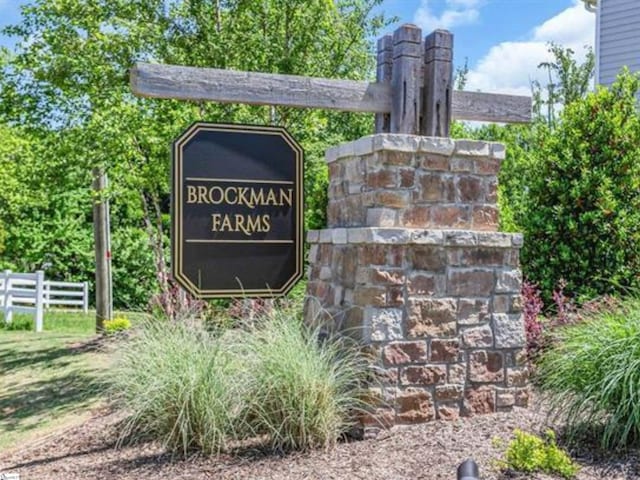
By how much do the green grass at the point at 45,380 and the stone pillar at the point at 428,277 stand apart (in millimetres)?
1848

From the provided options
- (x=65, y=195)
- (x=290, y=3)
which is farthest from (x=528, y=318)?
(x=65, y=195)

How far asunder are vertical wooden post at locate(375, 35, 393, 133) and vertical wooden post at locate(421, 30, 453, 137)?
25 cm

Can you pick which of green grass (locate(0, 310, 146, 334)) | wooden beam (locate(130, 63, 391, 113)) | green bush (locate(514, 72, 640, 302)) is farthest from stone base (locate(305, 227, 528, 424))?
green grass (locate(0, 310, 146, 334))

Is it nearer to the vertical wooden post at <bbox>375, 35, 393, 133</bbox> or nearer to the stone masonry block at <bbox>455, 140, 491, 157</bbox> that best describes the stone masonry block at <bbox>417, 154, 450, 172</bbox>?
the stone masonry block at <bbox>455, 140, 491, 157</bbox>

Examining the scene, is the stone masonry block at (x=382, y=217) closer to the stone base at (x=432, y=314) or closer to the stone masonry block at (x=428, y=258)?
the stone base at (x=432, y=314)

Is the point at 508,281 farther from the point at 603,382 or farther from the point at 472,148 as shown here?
the point at 603,382

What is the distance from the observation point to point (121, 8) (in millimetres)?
8156

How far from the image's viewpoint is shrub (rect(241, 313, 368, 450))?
157 inches

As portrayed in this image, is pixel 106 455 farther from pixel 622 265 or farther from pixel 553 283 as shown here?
pixel 622 265

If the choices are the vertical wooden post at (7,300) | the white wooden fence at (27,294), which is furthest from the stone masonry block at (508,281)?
the vertical wooden post at (7,300)

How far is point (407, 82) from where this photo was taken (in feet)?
15.5

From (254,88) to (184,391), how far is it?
6.47 ft

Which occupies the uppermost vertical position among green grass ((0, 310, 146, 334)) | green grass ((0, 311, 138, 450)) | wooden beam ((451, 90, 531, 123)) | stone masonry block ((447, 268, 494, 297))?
wooden beam ((451, 90, 531, 123))

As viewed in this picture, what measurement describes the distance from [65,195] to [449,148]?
1219 centimetres
